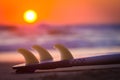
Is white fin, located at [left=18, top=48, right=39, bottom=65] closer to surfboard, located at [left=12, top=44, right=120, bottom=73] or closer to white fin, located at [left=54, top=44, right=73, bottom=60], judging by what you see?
surfboard, located at [left=12, top=44, right=120, bottom=73]

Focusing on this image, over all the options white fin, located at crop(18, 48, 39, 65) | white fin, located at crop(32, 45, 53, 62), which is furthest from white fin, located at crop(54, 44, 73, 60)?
white fin, located at crop(18, 48, 39, 65)

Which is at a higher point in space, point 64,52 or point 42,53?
point 42,53

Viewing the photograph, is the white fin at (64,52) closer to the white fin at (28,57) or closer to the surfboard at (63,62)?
the surfboard at (63,62)

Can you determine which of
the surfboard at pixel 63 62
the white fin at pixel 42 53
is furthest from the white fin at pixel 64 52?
the white fin at pixel 42 53

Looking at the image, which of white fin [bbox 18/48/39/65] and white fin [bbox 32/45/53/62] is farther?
white fin [bbox 32/45/53/62]

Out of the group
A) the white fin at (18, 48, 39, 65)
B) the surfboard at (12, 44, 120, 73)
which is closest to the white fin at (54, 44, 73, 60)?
the surfboard at (12, 44, 120, 73)

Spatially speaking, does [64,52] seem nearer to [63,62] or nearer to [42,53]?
[63,62]

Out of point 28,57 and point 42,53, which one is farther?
point 42,53

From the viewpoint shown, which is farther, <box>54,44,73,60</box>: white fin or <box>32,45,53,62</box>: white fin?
<box>32,45,53,62</box>: white fin

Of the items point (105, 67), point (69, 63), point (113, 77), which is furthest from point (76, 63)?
point (113, 77)

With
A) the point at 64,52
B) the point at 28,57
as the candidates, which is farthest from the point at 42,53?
the point at 64,52

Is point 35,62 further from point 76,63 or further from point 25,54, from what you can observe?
point 76,63

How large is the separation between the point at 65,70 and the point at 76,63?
1617mm

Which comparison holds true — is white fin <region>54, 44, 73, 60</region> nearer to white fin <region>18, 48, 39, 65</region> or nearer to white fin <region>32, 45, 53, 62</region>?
white fin <region>32, 45, 53, 62</region>
